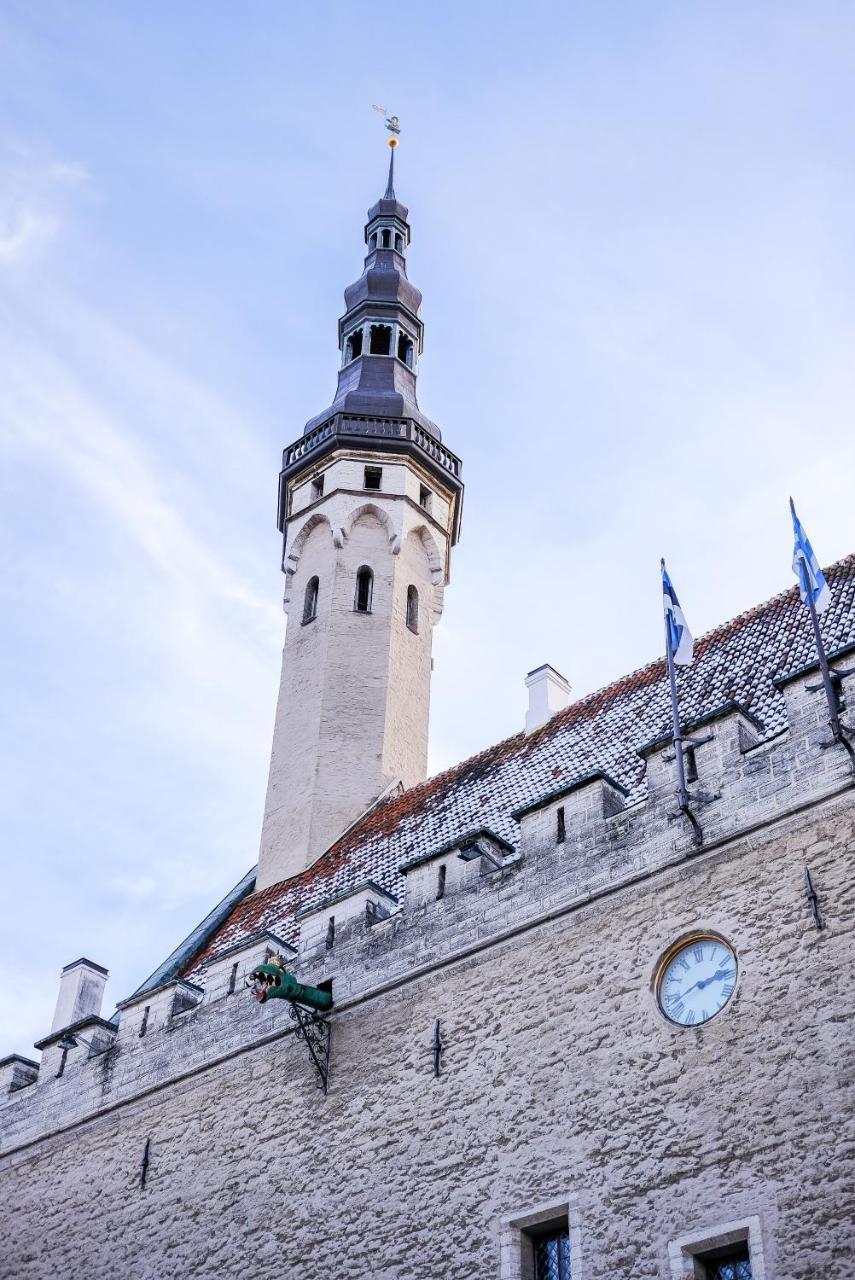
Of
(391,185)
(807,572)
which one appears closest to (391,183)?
(391,185)

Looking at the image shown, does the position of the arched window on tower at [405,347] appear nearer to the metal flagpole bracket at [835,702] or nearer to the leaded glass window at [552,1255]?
the metal flagpole bracket at [835,702]

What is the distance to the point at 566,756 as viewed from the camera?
19.0 meters

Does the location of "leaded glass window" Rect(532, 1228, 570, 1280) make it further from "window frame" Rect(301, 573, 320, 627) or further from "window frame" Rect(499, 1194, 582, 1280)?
"window frame" Rect(301, 573, 320, 627)

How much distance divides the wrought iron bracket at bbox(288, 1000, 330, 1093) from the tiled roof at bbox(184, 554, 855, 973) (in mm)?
1856

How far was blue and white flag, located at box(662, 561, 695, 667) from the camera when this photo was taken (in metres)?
14.9

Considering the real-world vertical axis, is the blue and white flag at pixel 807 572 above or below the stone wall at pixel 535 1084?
above

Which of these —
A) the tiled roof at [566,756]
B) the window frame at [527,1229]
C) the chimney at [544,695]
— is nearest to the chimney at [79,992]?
the tiled roof at [566,756]

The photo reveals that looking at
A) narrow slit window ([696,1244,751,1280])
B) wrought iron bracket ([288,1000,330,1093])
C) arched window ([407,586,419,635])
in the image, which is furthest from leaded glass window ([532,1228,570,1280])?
arched window ([407,586,419,635])

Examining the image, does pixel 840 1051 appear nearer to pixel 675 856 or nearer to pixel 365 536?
pixel 675 856

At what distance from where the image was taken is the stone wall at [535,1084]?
11.7 meters

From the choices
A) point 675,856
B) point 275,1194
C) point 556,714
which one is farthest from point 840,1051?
point 556,714

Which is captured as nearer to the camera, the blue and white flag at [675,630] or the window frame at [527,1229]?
the window frame at [527,1229]

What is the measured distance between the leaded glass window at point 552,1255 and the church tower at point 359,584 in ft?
31.7

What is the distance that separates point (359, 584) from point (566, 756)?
709 centimetres
